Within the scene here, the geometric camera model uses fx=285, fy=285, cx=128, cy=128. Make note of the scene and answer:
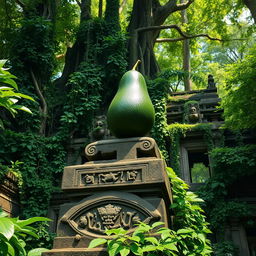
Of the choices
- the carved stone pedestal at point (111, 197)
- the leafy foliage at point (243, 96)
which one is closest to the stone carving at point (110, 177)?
the carved stone pedestal at point (111, 197)

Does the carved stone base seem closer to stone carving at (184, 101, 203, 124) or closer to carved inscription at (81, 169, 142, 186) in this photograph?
carved inscription at (81, 169, 142, 186)

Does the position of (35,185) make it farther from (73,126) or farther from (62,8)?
(62,8)

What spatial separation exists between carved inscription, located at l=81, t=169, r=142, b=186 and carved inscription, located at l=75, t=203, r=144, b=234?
11.6 inches

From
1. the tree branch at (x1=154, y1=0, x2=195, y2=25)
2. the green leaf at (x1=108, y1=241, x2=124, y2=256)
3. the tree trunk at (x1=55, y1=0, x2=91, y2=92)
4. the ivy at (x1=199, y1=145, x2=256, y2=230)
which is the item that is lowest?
the green leaf at (x1=108, y1=241, x2=124, y2=256)

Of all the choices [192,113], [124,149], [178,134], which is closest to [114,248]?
[124,149]

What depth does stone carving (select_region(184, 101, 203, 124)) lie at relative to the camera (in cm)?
1149

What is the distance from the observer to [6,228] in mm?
1769

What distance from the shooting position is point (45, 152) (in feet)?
35.6

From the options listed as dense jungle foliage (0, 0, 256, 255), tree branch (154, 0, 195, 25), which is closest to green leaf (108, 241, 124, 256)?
dense jungle foliage (0, 0, 256, 255)

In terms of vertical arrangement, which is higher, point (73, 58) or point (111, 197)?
point (73, 58)

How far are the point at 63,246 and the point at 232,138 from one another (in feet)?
30.2

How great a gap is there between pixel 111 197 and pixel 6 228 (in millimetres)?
1644

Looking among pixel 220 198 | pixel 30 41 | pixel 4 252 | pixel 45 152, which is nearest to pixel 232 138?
pixel 220 198

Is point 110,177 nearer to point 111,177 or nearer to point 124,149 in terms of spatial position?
point 111,177
